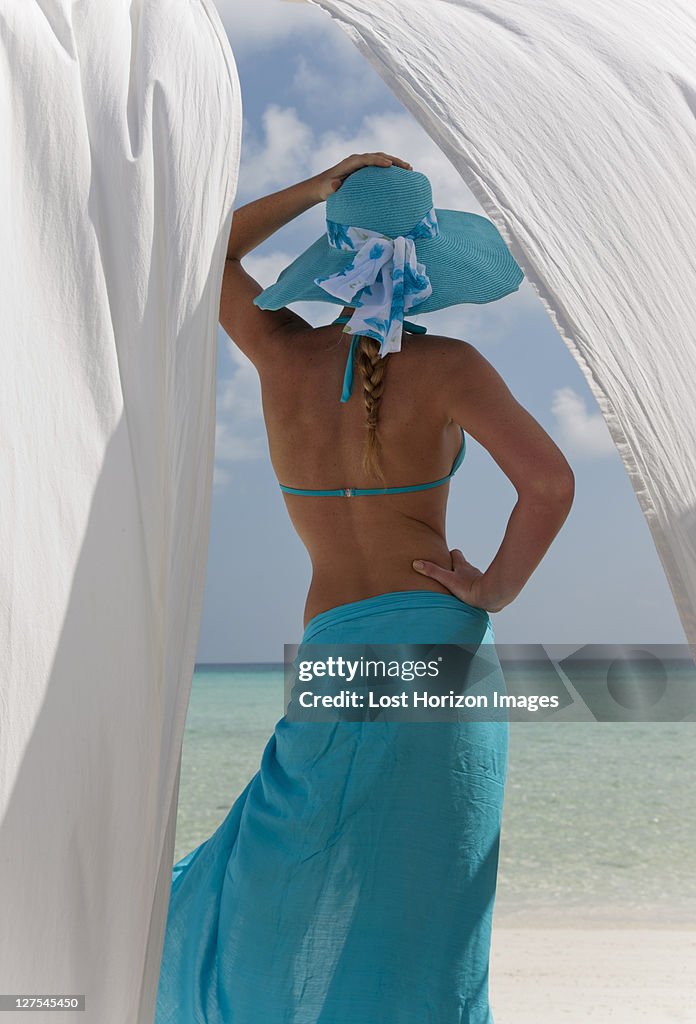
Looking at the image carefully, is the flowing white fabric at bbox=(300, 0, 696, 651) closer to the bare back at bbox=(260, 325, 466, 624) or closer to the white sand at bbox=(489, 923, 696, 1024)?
the bare back at bbox=(260, 325, 466, 624)

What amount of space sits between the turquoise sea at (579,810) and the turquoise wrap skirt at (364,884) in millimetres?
5000

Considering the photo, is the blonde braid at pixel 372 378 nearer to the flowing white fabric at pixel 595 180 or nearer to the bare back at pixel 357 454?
the bare back at pixel 357 454

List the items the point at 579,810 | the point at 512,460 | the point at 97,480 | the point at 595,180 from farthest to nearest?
the point at 579,810
the point at 512,460
the point at 595,180
the point at 97,480

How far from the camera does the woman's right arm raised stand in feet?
5.51

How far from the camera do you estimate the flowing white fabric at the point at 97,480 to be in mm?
1256

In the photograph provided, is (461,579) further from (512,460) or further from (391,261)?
(391,261)

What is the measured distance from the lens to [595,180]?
152 centimetres

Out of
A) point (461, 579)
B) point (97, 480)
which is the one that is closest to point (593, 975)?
point (461, 579)

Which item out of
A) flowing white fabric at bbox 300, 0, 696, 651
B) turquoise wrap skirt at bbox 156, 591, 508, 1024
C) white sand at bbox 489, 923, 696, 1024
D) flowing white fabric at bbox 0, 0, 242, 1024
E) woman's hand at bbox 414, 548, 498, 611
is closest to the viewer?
flowing white fabric at bbox 0, 0, 242, 1024

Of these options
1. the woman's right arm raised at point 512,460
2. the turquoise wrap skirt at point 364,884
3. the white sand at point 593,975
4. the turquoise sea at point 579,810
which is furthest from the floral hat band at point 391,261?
the turquoise sea at point 579,810

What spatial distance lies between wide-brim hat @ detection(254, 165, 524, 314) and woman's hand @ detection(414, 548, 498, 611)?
0.46m

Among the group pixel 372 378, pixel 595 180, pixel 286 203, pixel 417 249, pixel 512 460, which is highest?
pixel 286 203

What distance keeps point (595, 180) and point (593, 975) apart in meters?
4.69

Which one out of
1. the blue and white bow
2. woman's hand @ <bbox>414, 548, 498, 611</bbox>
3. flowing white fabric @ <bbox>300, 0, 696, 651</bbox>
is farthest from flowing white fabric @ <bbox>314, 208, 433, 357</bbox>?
woman's hand @ <bbox>414, 548, 498, 611</bbox>
